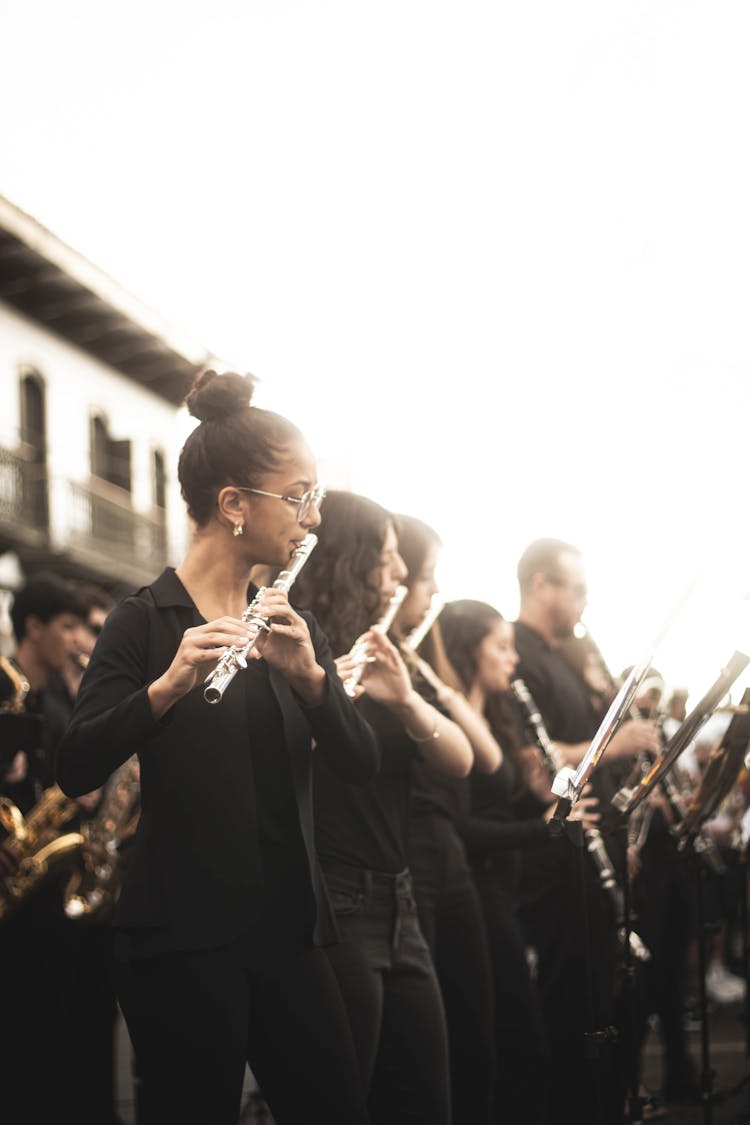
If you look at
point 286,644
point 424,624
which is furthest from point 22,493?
point 286,644

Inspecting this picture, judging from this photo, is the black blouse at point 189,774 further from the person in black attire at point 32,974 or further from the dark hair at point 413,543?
the person in black attire at point 32,974

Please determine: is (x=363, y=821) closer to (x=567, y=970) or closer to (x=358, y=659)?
(x=358, y=659)

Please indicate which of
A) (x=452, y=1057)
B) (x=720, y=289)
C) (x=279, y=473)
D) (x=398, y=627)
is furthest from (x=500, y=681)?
(x=720, y=289)

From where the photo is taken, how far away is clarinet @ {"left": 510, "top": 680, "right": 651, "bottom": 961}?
590cm

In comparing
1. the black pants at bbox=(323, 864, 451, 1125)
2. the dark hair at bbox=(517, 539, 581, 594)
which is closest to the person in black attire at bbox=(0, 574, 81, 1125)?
the black pants at bbox=(323, 864, 451, 1125)

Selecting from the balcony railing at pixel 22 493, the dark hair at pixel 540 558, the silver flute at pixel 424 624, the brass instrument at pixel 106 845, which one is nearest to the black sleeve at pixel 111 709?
the silver flute at pixel 424 624

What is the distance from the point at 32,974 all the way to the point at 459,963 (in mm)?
1937

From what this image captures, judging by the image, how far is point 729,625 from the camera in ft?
13.8

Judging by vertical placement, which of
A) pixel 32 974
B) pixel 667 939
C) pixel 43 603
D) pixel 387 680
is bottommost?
pixel 32 974

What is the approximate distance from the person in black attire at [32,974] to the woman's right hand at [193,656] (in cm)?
279

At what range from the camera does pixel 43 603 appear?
6750 millimetres

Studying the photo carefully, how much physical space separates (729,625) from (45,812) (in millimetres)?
3471

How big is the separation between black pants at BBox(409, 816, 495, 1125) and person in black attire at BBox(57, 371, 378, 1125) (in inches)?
62.4

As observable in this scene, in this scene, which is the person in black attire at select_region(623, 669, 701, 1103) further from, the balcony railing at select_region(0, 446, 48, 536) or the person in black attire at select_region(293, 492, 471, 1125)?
the balcony railing at select_region(0, 446, 48, 536)
